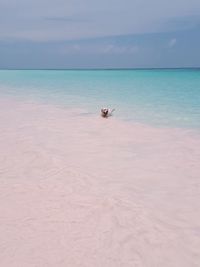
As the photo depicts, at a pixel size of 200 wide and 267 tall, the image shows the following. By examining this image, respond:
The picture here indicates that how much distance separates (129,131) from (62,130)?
1.79 metres

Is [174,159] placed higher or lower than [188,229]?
higher

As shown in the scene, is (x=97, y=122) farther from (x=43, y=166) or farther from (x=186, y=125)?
(x=43, y=166)

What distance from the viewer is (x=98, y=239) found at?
11.6ft

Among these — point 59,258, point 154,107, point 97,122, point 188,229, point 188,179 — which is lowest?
point 59,258

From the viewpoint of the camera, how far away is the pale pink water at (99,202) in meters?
3.30

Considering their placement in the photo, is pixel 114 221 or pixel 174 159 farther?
pixel 174 159

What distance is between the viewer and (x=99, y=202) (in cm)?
444

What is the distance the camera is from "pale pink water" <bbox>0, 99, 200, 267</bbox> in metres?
3.30

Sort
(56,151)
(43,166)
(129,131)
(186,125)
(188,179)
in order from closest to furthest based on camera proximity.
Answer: (188,179) < (43,166) < (56,151) < (129,131) < (186,125)

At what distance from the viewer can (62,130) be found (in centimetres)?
960

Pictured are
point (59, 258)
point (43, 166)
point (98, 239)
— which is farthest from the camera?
point (43, 166)

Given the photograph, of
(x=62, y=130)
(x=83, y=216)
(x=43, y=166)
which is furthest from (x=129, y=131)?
(x=83, y=216)

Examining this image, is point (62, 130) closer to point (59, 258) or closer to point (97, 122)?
point (97, 122)

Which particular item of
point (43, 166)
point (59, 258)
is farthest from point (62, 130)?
point (59, 258)
